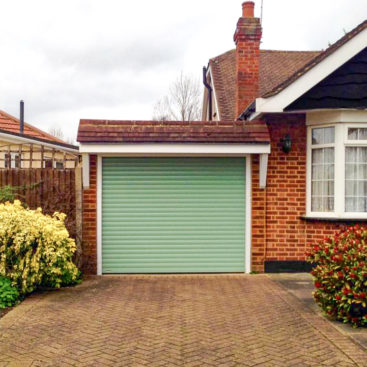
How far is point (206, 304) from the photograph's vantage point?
6.90 m

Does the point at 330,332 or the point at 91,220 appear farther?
the point at 91,220

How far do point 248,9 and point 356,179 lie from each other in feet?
15.9

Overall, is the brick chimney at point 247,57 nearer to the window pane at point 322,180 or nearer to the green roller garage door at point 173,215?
the green roller garage door at point 173,215

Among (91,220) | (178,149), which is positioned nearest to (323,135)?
(178,149)

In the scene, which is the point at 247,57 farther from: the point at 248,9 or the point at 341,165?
the point at 341,165

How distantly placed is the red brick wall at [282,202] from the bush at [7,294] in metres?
4.65

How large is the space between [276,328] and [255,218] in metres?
3.84

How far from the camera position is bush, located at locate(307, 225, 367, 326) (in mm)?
5609

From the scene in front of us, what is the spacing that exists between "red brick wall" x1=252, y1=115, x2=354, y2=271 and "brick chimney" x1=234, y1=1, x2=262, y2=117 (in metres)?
1.56

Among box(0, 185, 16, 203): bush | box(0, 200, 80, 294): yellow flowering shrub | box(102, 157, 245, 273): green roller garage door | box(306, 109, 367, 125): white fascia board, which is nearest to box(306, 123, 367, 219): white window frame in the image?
box(306, 109, 367, 125): white fascia board

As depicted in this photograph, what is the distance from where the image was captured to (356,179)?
9.05m

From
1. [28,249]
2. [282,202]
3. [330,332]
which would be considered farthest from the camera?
[282,202]

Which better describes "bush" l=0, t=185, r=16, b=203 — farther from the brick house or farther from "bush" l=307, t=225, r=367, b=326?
"bush" l=307, t=225, r=367, b=326

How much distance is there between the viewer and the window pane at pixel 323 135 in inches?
360
